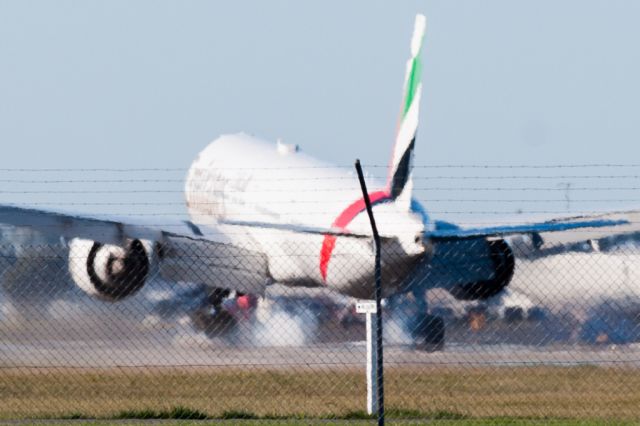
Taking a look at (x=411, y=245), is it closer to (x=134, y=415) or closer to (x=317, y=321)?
(x=317, y=321)

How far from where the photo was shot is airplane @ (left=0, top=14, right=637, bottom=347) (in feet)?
110

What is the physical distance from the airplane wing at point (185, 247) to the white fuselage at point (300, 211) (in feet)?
1.62

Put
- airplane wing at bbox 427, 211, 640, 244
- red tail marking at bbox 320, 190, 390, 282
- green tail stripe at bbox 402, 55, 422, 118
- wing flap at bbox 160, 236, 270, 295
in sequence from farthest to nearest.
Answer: green tail stripe at bbox 402, 55, 422, 118 → wing flap at bbox 160, 236, 270, 295 → red tail marking at bbox 320, 190, 390, 282 → airplane wing at bbox 427, 211, 640, 244

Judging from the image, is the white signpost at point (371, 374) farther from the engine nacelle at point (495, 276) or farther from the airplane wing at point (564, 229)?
the engine nacelle at point (495, 276)

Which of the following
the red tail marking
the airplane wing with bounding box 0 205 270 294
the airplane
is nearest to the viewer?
the airplane wing with bounding box 0 205 270 294

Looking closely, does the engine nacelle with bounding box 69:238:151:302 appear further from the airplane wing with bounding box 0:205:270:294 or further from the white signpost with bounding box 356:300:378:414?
the white signpost with bounding box 356:300:378:414

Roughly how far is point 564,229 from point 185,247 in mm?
11351

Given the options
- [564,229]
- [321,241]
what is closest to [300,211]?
[321,241]

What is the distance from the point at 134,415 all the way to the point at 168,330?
10.9 metres

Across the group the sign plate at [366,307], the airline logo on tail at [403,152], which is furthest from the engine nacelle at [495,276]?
the sign plate at [366,307]

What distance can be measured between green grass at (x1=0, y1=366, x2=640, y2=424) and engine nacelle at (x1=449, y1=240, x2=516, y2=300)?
4803 millimetres

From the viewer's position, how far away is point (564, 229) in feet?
106

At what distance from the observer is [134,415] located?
20.7 metres

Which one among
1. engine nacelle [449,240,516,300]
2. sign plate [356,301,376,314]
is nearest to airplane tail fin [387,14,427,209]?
engine nacelle [449,240,516,300]
